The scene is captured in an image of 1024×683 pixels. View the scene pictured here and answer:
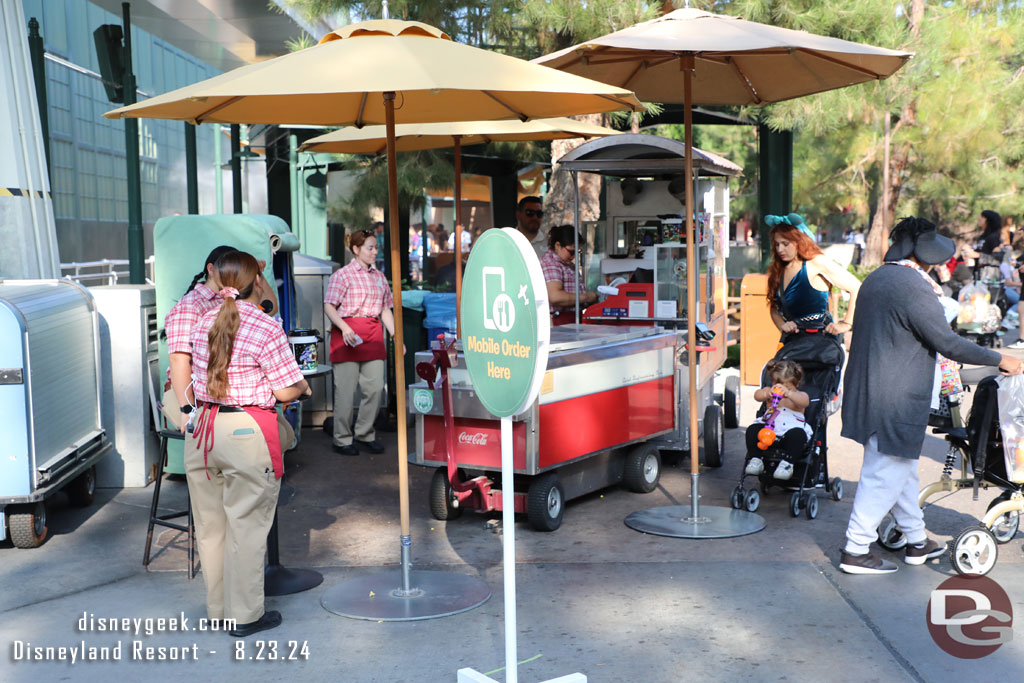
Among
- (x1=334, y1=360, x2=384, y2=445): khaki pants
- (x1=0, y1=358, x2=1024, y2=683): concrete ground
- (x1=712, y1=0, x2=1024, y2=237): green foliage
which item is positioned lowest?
(x1=0, y1=358, x2=1024, y2=683): concrete ground

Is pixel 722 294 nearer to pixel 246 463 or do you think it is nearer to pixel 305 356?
pixel 305 356

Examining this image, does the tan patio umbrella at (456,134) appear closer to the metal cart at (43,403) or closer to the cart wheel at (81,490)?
the metal cart at (43,403)

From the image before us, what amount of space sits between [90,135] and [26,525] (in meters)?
18.8

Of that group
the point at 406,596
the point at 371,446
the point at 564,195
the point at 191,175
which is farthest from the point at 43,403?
the point at 191,175

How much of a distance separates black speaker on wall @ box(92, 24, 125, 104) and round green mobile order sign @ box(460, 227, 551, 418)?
8.52 m

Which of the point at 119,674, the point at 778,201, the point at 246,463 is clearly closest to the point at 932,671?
the point at 246,463

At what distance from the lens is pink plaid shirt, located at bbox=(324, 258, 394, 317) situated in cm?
902

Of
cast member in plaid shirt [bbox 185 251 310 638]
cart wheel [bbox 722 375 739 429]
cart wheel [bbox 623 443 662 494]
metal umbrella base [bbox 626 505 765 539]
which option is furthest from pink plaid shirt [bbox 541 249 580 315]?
cast member in plaid shirt [bbox 185 251 310 638]

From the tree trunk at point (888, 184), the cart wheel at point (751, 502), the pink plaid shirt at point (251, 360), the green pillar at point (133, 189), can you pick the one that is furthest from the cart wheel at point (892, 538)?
the tree trunk at point (888, 184)

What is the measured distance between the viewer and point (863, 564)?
575cm

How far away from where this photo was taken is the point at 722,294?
959 centimetres

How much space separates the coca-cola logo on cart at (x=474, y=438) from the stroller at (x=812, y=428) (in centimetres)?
173

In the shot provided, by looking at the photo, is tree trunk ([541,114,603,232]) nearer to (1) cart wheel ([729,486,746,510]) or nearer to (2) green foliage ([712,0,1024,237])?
(2) green foliage ([712,0,1024,237])

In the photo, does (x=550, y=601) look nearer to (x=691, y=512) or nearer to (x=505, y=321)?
(x=691, y=512)
